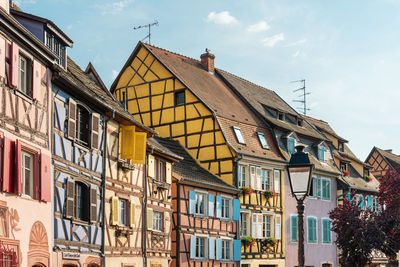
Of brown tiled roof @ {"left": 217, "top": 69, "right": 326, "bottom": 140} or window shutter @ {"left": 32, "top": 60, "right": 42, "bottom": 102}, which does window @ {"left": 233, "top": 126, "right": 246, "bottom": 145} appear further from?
window shutter @ {"left": 32, "top": 60, "right": 42, "bottom": 102}

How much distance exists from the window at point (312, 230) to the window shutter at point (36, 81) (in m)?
27.1

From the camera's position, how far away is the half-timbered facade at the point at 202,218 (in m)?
31.8

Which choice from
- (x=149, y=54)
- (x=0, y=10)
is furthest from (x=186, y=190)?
(x=0, y=10)

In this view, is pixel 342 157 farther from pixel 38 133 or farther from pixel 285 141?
pixel 38 133

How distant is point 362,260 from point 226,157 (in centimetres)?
881

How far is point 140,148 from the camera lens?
24547 mm

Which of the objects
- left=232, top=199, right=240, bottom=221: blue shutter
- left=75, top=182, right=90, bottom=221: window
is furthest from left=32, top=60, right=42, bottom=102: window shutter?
left=232, top=199, right=240, bottom=221: blue shutter

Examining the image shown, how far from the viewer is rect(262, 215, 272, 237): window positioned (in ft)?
125

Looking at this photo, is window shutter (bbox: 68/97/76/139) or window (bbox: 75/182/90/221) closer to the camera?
window shutter (bbox: 68/97/76/139)

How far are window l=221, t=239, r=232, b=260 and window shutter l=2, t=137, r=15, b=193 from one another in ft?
67.8

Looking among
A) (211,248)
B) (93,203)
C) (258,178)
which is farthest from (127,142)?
(258,178)

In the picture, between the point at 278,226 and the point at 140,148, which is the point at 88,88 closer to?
the point at 140,148

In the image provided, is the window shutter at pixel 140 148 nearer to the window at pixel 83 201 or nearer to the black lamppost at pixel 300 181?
the window at pixel 83 201

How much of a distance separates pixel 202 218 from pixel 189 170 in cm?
257
